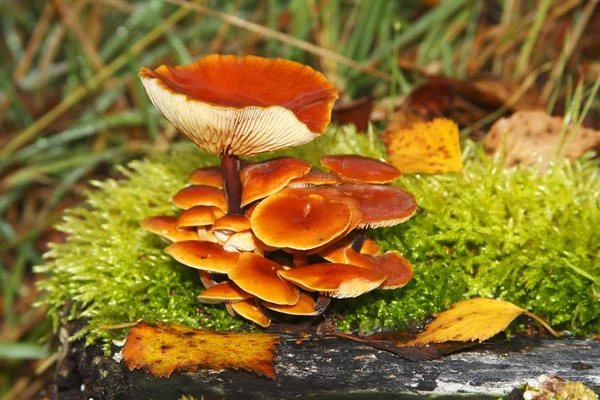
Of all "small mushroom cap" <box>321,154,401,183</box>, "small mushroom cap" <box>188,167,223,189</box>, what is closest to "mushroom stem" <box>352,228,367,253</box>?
"small mushroom cap" <box>321,154,401,183</box>

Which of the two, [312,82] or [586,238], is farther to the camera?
[586,238]

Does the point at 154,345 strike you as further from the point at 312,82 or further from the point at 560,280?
the point at 560,280

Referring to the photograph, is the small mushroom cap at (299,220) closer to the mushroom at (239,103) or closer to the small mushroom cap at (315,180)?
the small mushroom cap at (315,180)

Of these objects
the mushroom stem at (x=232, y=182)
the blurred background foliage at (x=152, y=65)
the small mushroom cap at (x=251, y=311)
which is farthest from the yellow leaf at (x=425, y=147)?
the blurred background foliage at (x=152, y=65)

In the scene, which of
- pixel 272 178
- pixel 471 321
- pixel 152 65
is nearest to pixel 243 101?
pixel 272 178

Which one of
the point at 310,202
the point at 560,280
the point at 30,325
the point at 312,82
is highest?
the point at 312,82

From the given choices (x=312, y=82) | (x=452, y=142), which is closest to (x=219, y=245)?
(x=312, y=82)
